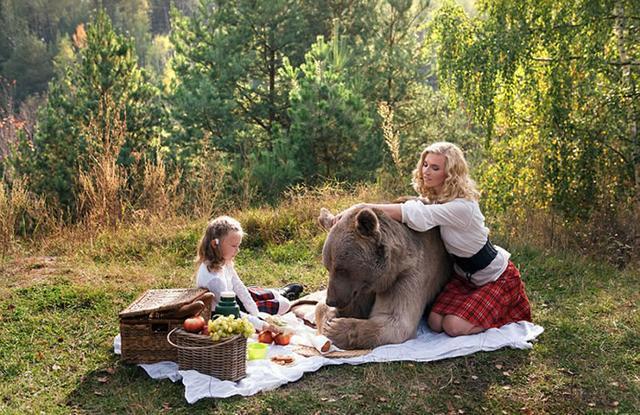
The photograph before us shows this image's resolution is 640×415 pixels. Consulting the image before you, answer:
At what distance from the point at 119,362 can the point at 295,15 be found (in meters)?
12.2

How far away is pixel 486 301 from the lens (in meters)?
5.28

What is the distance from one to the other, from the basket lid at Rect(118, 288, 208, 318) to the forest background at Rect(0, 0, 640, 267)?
4015 millimetres

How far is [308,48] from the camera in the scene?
16.8 metres

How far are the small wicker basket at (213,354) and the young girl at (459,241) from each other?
59.1 inches

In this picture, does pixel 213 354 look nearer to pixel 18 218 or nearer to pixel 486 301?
pixel 486 301

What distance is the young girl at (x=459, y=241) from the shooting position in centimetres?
510

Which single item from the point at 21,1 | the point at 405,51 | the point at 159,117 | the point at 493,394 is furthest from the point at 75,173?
the point at 21,1

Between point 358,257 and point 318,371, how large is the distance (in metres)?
0.83

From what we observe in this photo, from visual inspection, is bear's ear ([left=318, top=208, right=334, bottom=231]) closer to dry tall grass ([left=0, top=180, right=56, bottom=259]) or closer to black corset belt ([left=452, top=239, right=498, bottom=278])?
black corset belt ([left=452, top=239, right=498, bottom=278])

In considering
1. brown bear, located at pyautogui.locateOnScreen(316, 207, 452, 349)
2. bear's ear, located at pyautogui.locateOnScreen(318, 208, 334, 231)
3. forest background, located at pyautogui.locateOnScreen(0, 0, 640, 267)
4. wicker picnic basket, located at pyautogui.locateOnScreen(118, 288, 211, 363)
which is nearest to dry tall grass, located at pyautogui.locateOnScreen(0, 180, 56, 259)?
forest background, located at pyautogui.locateOnScreen(0, 0, 640, 267)

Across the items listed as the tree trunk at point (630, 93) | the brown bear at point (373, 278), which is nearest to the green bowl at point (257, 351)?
the brown bear at point (373, 278)

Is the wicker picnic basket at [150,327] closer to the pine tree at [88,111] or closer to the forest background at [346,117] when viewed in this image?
the forest background at [346,117]

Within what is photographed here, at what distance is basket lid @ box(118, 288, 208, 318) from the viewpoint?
470cm

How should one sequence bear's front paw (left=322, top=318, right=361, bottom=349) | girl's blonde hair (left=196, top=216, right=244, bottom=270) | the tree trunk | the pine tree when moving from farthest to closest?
the pine tree
the tree trunk
girl's blonde hair (left=196, top=216, right=244, bottom=270)
bear's front paw (left=322, top=318, right=361, bottom=349)
